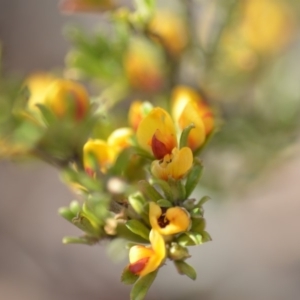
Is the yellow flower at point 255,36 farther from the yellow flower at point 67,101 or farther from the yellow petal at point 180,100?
the yellow flower at point 67,101

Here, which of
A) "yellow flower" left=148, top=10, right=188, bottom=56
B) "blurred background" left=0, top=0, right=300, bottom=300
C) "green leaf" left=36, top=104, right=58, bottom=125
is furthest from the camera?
"blurred background" left=0, top=0, right=300, bottom=300

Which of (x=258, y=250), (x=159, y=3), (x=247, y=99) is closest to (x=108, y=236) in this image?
(x=247, y=99)

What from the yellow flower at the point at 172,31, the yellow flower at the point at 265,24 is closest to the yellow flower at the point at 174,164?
the yellow flower at the point at 172,31

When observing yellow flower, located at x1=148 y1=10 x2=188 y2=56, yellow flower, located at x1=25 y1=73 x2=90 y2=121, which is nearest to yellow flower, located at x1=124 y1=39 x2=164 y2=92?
yellow flower, located at x1=148 y1=10 x2=188 y2=56

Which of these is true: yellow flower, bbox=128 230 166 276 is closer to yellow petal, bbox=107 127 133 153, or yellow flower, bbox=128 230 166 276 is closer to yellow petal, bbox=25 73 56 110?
Result: yellow petal, bbox=107 127 133 153

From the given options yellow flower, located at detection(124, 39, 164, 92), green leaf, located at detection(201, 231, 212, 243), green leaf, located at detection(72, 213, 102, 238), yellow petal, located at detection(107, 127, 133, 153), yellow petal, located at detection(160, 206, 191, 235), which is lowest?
green leaf, located at detection(72, 213, 102, 238)

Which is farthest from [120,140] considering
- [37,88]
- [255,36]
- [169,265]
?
[169,265]
